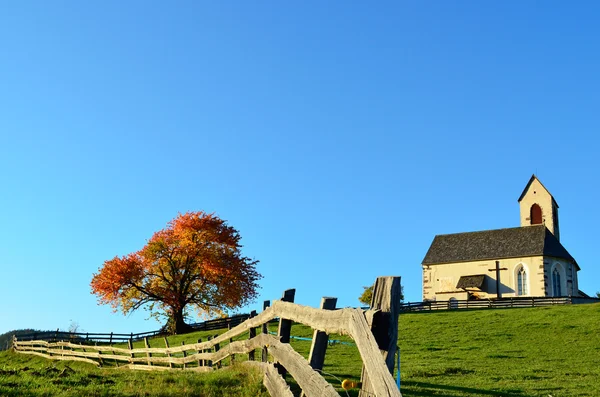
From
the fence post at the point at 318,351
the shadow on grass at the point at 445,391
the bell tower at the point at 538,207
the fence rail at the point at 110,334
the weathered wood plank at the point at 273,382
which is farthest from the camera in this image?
the bell tower at the point at 538,207

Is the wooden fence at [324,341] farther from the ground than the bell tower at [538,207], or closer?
closer

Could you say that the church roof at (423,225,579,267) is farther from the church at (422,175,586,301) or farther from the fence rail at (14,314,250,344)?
the fence rail at (14,314,250,344)

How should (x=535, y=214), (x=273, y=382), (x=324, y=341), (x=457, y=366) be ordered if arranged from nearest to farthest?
1. (x=324, y=341)
2. (x=273, y=382)
3. (x=457, y=366)
4. (x=535, y=214)

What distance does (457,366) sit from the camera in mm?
18469

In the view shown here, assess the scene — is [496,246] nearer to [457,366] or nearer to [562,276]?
[562,276]

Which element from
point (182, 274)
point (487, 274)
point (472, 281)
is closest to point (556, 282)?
point (487, 274)

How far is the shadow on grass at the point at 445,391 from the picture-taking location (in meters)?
12.7

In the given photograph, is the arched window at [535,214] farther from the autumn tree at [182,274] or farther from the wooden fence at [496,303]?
the autumn tree at [182,274]

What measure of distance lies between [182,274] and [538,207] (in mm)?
37295

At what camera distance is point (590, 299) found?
161ft

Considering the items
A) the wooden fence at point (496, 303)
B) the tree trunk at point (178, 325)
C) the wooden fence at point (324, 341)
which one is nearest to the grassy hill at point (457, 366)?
the wooden fence at point (324, 341)

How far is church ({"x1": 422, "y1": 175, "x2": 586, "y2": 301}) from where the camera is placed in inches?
2137

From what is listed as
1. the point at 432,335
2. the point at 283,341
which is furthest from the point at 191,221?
the point at 283,341

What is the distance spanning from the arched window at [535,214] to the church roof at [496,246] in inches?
165
